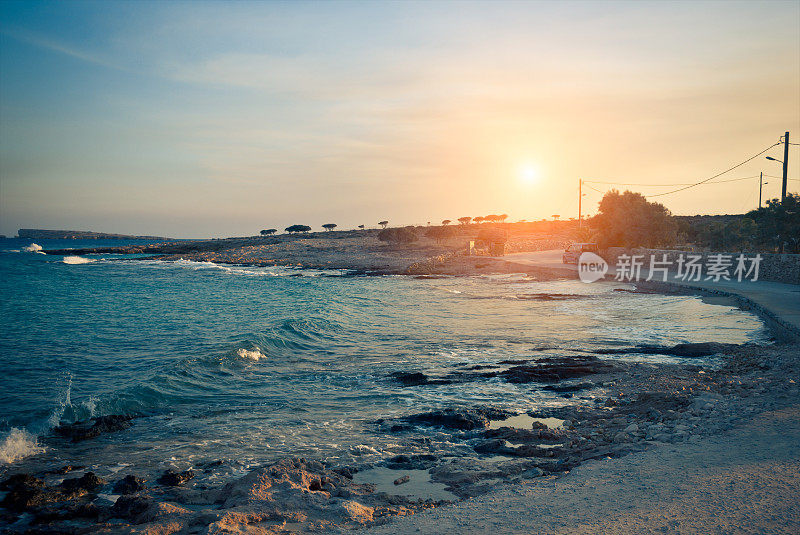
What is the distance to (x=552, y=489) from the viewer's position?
5.59 meters

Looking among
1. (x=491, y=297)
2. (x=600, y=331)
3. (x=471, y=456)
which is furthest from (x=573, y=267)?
(x=471, y=456)

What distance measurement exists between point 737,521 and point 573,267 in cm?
4063

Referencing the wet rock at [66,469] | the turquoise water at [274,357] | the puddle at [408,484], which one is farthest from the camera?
the turquoise water at [274,357]

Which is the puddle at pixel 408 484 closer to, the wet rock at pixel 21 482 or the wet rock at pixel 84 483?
the wet rock at pixel 84 483

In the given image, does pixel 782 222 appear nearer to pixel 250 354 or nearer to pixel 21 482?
pixel 250 354

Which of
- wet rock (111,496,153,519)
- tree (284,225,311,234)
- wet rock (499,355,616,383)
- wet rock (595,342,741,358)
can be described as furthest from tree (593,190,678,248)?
tree (284,225,311,234)

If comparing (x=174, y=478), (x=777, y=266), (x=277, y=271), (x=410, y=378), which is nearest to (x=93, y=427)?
(x=174, y=478)

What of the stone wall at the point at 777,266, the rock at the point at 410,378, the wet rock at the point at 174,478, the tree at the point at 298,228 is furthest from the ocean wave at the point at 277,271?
the tree at the point at 298,228

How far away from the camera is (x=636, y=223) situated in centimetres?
4744

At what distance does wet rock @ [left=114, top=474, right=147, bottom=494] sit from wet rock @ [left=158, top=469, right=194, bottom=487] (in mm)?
248

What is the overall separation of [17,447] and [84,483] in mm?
2570

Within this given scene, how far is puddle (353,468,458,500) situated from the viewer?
6062 mm

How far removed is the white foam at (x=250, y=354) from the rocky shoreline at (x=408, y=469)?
5.44 m

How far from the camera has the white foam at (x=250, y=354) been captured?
14930 mm
